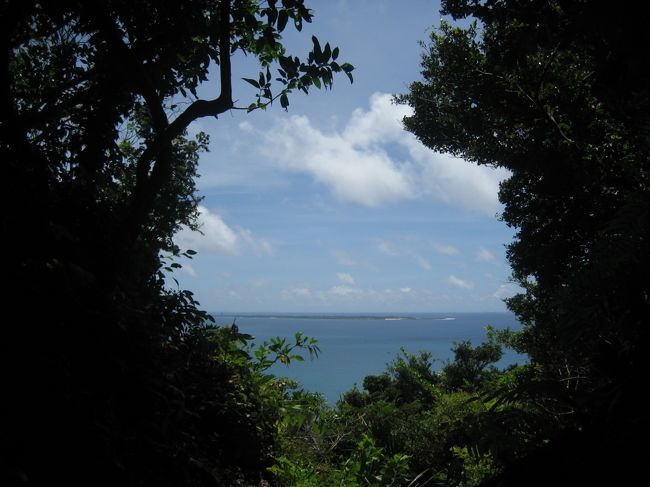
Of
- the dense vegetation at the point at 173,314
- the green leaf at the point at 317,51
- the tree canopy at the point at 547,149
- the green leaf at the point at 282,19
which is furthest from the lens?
the green leaf at the point at 317,51

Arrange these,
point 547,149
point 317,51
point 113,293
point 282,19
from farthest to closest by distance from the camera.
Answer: point 547,149
point 317,51
point 282,19
point 113,293

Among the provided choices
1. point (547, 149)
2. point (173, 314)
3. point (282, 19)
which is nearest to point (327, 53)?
point (282, 19)

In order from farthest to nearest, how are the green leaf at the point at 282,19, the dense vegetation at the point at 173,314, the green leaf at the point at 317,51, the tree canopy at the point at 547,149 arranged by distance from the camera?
the green leaf at the point at 317,51, the green leaf at the point at 282,19, the tree canopy at the point at 547,149, the dense vegetation at the point at 173,314

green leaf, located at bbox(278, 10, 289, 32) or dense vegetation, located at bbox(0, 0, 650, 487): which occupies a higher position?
green leaf, located at bbox(278, 10, 289, 32)

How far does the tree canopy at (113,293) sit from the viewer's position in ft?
5.75

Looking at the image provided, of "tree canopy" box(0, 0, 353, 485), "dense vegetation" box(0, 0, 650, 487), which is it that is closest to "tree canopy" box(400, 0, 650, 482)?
"dense vegetation" box(0, 0, 650, 487)

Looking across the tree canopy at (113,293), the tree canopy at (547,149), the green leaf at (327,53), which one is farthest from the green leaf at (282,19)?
the tree canopy at (547,149)

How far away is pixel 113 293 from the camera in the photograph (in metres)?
2.46

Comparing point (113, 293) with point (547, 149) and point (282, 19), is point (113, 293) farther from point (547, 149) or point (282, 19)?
point (547, 149)

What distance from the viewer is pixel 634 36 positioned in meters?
1.67

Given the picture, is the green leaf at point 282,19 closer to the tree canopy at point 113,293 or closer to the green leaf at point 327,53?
the tree canopy at point 113,293

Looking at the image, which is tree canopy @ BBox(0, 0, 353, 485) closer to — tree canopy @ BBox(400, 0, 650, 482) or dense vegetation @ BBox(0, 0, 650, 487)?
dense vegetation @ BBox(0, 0, 650, 487)

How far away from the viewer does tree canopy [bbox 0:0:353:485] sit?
1753mm

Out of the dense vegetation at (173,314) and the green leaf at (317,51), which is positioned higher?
the green leaf at (317,51)
